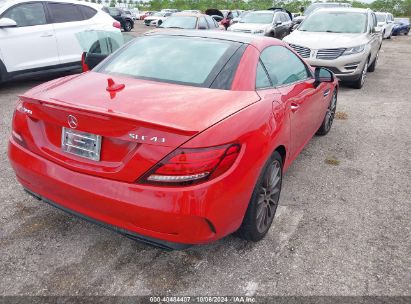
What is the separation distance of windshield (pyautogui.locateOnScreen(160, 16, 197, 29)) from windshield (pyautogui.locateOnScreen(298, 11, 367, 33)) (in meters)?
4.08

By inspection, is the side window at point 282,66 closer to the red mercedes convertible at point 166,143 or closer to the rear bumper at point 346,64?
the red mercedes convertible at point 166,143

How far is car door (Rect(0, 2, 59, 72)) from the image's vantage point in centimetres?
671

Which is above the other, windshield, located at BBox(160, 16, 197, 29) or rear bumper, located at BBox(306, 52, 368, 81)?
windshield, located at BBox(160, 16, 197, 29)

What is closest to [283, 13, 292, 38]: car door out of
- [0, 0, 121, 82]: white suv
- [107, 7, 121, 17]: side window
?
[0, 0, 121, 82]: white suv

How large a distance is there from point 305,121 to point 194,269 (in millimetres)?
1935

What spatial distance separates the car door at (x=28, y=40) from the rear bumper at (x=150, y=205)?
17.3 ft

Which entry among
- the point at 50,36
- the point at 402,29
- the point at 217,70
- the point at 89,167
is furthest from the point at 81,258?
the point at 402,29

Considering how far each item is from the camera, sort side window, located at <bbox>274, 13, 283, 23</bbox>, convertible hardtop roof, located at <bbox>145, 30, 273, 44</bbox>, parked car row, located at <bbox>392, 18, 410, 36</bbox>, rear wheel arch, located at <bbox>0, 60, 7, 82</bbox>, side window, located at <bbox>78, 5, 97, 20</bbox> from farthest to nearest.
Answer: parked car row, located at <bbox>392, 18, 410, 36</bbox>
side window, located at <bbox>274, 13, 283, 23</bbox>
side window, located at <bbox>78, 5, 97, 20</bbox>
rear wheel arch, located at <bbox>0, 60, 7, 82</bbox>
convertible hardtop roof, located at <bbox>145, 30, 273, 44</bbox>

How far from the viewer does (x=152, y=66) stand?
294cm

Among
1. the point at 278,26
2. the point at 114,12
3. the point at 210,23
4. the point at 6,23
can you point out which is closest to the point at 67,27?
the point at 6,23

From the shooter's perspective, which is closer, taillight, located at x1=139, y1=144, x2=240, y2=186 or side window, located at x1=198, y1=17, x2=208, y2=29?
taillight, located at x1=139, y1=144, x2=240, y2=186

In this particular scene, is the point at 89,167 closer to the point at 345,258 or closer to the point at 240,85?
the point at 240,85

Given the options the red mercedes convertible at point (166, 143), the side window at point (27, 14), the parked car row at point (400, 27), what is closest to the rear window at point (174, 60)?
the red mercedes convertible at point (166, 143)

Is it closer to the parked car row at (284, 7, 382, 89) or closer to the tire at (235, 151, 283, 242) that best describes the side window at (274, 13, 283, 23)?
the parked car row at (284, 7, 382, 89)
